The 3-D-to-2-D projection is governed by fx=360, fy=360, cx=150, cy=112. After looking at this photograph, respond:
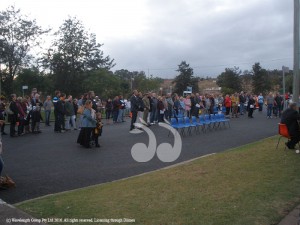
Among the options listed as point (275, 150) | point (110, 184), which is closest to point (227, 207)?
point (110, 184)

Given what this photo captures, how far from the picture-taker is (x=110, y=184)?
307 inches

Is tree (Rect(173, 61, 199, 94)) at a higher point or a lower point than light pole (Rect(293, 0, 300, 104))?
higher

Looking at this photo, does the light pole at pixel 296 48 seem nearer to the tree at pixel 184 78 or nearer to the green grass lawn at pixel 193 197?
the green grass lawn at pixel 193 197

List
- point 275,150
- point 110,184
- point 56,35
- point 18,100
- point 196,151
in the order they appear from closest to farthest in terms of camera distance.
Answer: point 110,184 < point 275,150 < point 196,151 < point 18,100 < point 56,35

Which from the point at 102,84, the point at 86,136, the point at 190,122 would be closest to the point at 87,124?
the point at 86,136

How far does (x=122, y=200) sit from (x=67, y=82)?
52652mm

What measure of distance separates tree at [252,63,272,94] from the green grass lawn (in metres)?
63.5

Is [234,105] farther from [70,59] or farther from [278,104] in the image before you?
[70,59]

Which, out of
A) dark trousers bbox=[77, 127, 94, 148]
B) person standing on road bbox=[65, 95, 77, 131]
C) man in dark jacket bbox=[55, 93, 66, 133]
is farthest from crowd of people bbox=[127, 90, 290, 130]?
dark trousers bbox=[77, 127, 94, 148]

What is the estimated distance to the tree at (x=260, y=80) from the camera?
69.4 metres

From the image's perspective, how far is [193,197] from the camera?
641 centimetres

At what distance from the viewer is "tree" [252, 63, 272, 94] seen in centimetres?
6944

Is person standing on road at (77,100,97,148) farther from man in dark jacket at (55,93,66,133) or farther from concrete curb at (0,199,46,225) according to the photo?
concrete curb at (0,199,46,225)

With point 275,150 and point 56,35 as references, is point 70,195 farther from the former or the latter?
point 56,35
